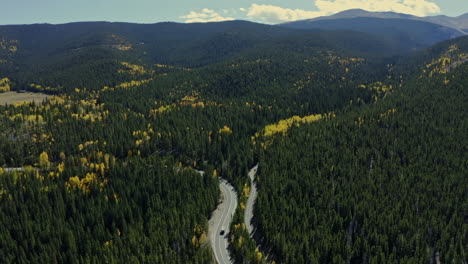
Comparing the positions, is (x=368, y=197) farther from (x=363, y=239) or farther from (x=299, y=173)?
(x=299, y=173)

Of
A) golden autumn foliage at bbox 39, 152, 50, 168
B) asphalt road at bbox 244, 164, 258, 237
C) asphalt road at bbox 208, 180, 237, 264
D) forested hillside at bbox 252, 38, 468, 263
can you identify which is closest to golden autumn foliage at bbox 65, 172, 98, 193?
golden autumn foliage at bbox 39, 152, 50, 168

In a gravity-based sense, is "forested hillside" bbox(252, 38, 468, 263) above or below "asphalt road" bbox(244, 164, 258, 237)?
above

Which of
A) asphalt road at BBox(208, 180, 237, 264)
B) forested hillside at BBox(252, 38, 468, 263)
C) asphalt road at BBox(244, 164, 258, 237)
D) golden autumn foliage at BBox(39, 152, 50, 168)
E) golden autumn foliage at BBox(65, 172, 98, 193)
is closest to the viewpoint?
forested hillside at BBox(252, 38, 468, 263)

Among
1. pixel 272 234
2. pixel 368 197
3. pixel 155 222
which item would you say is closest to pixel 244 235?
pixel 272 234

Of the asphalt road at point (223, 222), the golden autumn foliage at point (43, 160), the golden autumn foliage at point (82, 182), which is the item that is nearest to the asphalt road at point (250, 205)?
the asphalt road at point (223, 222)

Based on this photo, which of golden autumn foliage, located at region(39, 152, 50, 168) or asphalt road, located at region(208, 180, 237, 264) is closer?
asphalt road, located at region(208, 180, 237, 264)

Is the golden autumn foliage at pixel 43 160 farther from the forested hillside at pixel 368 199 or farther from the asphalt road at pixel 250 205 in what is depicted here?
the forested hillside at pixel 368 199

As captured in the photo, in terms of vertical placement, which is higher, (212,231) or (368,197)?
(368,197)

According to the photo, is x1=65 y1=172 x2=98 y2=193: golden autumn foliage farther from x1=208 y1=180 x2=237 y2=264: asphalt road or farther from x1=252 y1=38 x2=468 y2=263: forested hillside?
x1=252 y1=38 x2=468 y2=263: forested hillside

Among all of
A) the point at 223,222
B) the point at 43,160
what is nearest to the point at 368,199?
the point at 223,222
